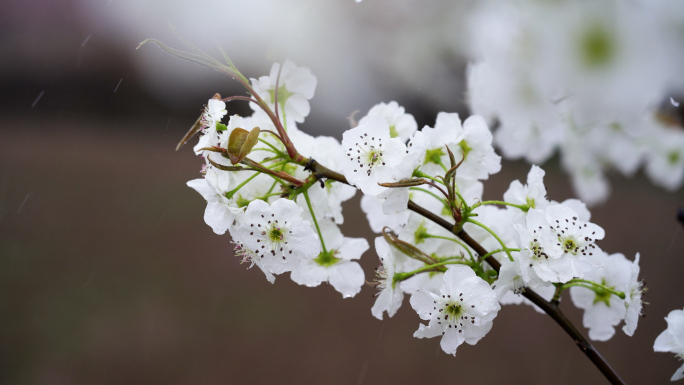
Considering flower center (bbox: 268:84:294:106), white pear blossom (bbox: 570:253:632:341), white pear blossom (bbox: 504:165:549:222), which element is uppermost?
flower center (bbox: 268:84:294:106)

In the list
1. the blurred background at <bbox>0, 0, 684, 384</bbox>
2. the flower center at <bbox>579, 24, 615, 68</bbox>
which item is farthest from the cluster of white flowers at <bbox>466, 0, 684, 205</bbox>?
the blurred background at <bbox>0, 0, 684, 384</bbox>

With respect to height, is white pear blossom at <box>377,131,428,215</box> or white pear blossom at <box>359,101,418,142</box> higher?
white pear blossom at <box>359,101,418,142</box>

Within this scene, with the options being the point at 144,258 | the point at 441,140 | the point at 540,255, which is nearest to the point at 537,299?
the point at 540,255

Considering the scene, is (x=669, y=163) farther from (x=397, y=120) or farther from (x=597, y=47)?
(x=597, y=47)

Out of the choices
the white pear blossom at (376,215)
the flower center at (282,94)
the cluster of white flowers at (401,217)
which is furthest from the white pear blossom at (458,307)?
the flower center at (282,94)

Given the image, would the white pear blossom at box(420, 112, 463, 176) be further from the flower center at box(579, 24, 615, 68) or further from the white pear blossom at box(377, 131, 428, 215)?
the flower center at box(579, 24, 615, 68)

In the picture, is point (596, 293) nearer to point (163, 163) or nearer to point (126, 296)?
point (126, 296)
